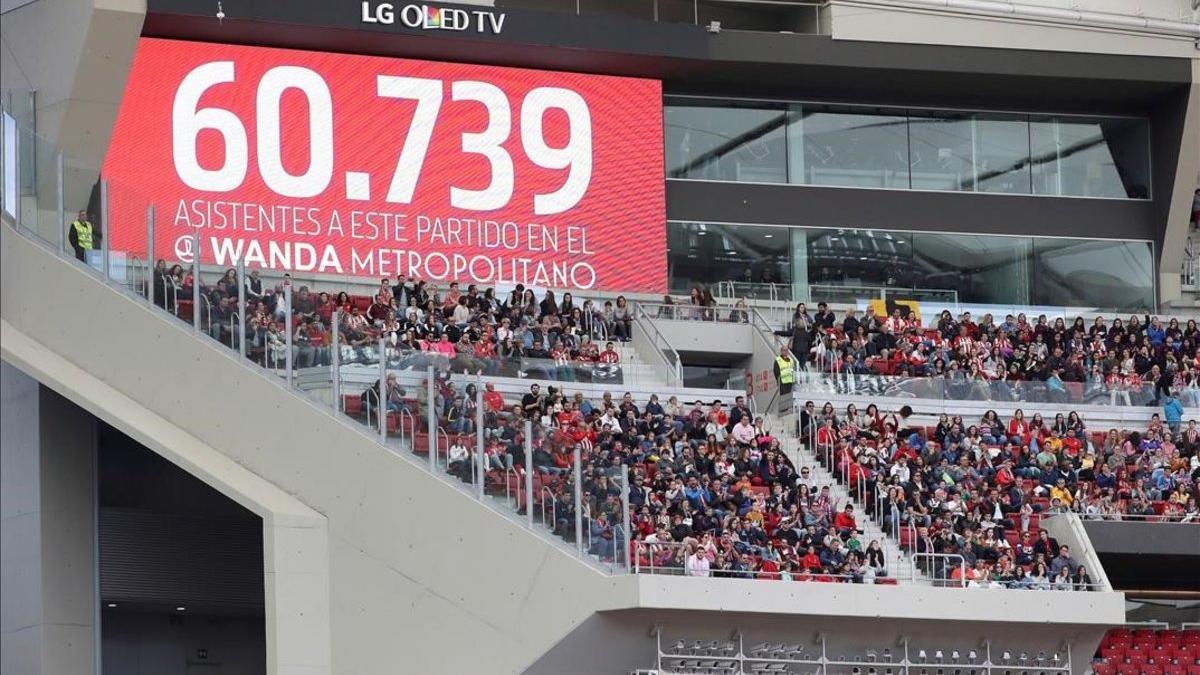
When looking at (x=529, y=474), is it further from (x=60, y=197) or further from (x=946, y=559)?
(x=60, y=197)

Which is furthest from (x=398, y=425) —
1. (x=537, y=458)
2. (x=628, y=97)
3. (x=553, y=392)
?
(x=628, y=97)

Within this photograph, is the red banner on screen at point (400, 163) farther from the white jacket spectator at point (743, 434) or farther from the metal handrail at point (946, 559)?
the metal handrail at point (946, 559)

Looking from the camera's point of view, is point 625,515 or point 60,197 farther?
point 60,197

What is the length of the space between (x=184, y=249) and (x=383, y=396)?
3.24 m

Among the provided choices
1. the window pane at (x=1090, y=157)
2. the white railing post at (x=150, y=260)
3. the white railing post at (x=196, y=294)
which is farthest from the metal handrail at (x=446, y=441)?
the window pane at (x=1090, y=157)

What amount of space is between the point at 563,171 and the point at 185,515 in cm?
1043

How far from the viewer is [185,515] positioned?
31.2 metres

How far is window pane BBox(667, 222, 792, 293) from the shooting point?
3956 centimetres

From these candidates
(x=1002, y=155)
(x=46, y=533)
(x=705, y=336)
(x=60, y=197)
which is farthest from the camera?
(x=1002, y=155)

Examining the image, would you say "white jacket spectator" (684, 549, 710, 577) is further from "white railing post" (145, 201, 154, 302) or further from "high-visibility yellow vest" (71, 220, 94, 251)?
"high-visibility yellow vest" (71, 220, 94, 251)

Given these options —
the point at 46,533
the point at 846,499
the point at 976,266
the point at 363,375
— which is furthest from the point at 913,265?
the point at 46,533

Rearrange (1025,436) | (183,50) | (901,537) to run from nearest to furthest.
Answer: (901,537)
(1025,436)
(183,50)

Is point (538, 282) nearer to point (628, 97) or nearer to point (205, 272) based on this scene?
point (628, 97)

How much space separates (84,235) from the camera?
93.7ft
